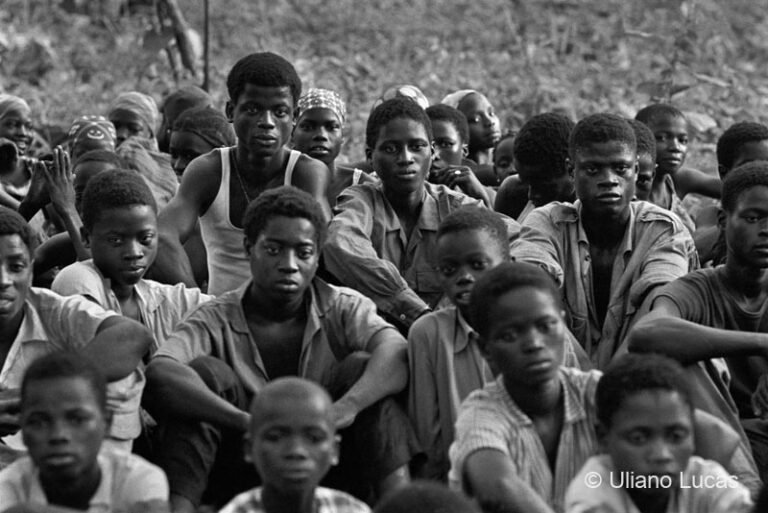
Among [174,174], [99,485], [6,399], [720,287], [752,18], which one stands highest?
[752,18]

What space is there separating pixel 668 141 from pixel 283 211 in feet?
11.0

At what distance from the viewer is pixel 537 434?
4316 millimetres

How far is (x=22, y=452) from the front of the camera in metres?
4.67

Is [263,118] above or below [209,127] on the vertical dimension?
below

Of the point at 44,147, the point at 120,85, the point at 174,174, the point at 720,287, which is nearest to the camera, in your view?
the point at 720,287

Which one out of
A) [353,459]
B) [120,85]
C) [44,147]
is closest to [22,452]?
[353,459]

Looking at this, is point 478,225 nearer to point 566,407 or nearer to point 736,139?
point 566,407

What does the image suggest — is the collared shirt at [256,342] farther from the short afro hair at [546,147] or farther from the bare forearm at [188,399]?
the short afro hair at [546,147]

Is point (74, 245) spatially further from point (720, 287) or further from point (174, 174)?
point (720, 287)

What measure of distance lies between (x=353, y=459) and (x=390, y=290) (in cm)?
117

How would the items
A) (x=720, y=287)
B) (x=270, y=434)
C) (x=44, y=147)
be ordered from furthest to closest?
(x=44, y=147)
(x=720, y=287)
(x=270, y=434)

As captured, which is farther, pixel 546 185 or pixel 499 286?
pixel 546 185

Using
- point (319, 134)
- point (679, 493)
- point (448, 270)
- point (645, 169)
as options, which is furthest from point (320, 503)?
point (319, 134)

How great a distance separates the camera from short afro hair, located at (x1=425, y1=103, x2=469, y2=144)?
754 centimetres
